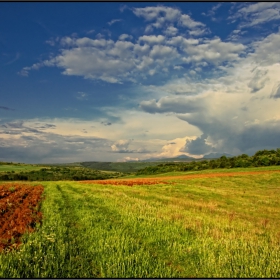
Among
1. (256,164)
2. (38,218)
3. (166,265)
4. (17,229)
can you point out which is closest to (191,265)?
(166,265)

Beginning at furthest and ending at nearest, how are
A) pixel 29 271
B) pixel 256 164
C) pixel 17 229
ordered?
pixel 256 164
pixel 17 229
pixel 29 271

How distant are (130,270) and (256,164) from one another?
76.3 metres

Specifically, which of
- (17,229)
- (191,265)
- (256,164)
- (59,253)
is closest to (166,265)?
(191,265)

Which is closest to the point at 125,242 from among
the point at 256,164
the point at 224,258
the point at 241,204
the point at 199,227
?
the point at 224,258

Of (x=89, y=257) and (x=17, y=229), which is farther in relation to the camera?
(x=17, y=229)

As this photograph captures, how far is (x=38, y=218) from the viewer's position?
44.5 feet

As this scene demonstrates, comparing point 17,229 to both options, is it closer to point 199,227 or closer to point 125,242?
point 125,242

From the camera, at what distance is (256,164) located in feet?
249

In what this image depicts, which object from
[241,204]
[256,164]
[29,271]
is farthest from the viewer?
[256,164]

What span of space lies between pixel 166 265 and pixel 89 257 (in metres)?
2.41

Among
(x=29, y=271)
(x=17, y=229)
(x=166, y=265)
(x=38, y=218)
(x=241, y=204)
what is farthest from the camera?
(x=241, y=204)

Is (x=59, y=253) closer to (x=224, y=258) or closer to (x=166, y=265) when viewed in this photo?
(x=166, y=265)

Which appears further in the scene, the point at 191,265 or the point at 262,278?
the point at 191,265

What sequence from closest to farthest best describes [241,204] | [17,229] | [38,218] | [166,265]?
[166,265]
[17,229]
[38,218]
[241,204]
